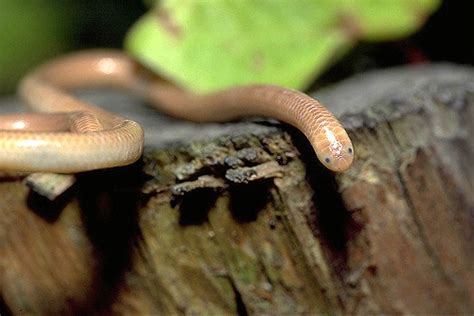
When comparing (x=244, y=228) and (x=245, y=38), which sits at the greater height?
(x=245, y=38)

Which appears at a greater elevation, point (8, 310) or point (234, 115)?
point (234, 115)

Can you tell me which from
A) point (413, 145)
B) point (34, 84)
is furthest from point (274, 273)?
point (34, 84)

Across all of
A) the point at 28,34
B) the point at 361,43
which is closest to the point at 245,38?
the point at 361,43

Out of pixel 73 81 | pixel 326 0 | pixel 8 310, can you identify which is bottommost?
pixel 8 310

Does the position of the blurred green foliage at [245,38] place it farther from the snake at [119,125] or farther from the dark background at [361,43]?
the dark background at [361,43]

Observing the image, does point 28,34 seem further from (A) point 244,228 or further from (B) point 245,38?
(A) point 244,228

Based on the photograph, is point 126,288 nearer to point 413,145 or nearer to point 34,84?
point 413,145

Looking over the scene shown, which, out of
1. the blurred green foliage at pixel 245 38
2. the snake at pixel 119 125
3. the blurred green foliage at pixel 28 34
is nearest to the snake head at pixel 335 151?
the snake at pixel 119 125

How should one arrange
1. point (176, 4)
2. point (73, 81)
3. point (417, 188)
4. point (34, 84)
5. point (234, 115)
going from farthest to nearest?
1. point (73, 81)
2. point (34, 84)
3. point (176, 4)
4. point (234, 115)
5. point (417, 188)
